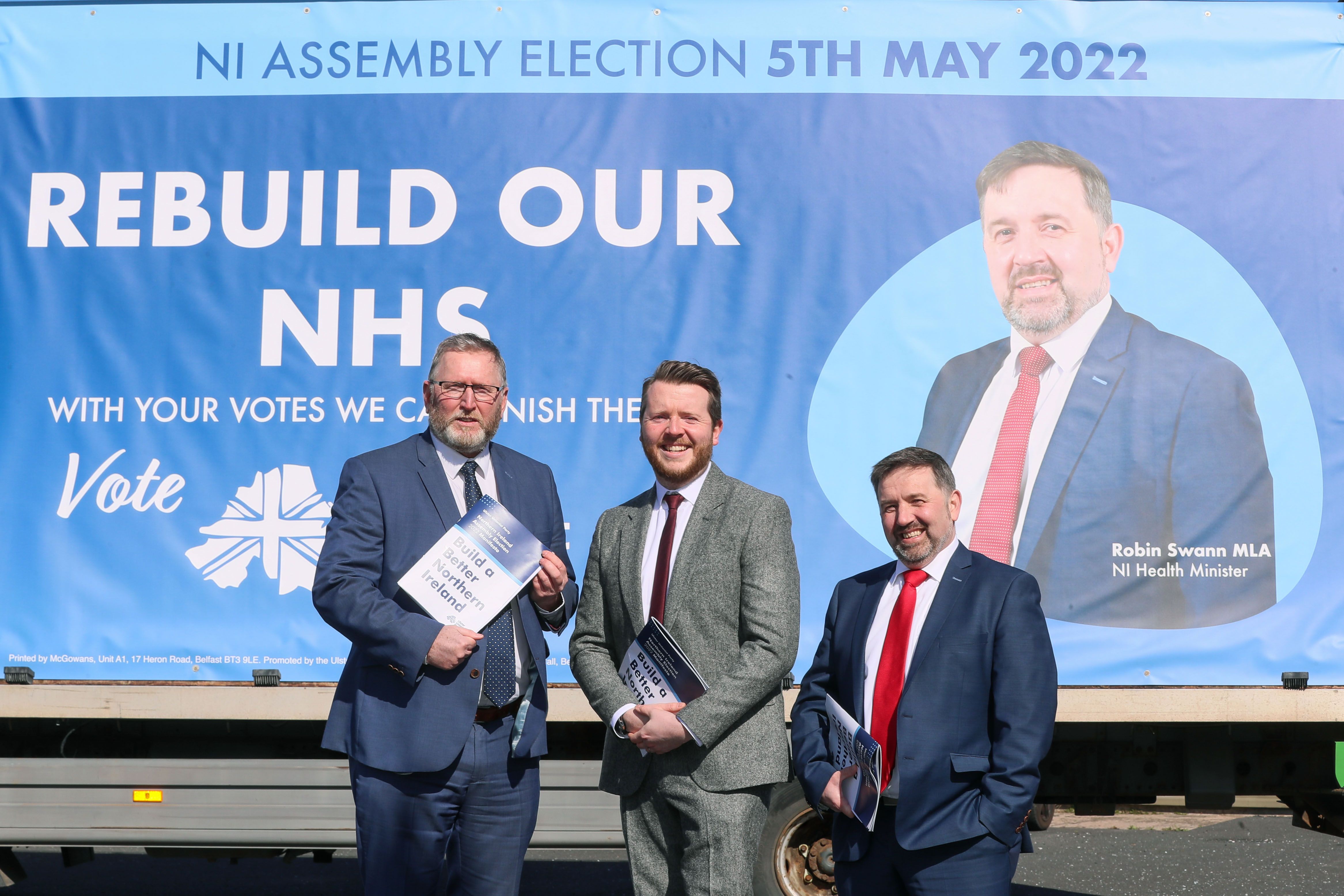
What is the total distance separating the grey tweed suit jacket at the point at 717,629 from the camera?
211cm

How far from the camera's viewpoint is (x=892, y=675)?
6.74 feet

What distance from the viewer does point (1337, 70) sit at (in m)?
3.62

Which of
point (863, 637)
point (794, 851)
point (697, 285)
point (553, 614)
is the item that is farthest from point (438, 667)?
point (794, 851)

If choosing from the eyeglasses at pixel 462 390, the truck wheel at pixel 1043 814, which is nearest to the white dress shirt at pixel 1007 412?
the truck wheel at pixel 1043 814

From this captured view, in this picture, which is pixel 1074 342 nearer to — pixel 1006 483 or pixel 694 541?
pixel 1006 483

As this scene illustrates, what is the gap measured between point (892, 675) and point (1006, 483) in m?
1.54

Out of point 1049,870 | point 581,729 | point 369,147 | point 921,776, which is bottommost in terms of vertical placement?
point 1049,870

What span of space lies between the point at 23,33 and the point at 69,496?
5.65 ft

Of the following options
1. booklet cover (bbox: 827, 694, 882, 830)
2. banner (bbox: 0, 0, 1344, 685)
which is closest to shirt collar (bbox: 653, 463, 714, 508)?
booklet cover (bbox: 827, 694, 882, 830)

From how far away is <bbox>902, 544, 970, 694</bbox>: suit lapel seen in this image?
2.02m

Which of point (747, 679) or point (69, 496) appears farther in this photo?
point (69, 496)

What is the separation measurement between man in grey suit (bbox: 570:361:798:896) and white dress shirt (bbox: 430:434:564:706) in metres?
0.12

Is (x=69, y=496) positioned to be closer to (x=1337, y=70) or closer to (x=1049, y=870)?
(x=1337, y=70)

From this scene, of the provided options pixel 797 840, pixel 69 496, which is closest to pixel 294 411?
pixel 69 496
